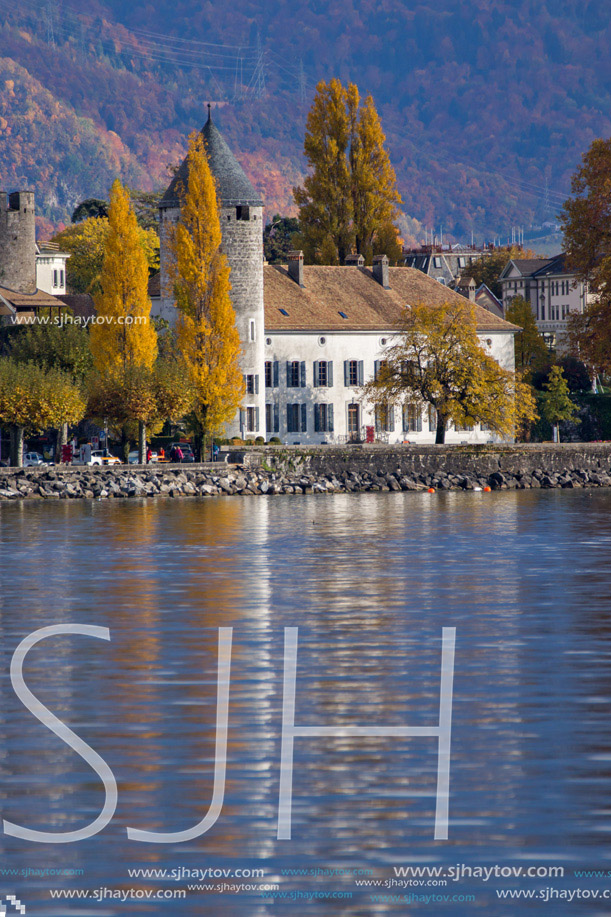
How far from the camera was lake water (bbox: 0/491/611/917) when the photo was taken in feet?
37.5

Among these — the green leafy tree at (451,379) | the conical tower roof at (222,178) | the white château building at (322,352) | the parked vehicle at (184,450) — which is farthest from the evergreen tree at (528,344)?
the parked vehicle at (184,450)

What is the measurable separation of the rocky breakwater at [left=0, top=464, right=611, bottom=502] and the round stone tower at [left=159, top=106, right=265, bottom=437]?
7657mm

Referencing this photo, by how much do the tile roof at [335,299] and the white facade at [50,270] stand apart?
2102 centimetres

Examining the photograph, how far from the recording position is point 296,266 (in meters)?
86.8

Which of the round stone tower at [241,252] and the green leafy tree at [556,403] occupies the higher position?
the round stone tower at [241,252]

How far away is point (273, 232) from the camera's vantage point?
12569cm

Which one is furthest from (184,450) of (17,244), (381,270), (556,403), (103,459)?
(556,403)

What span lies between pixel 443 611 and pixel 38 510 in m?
32.8

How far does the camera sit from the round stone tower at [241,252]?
78.4 meters

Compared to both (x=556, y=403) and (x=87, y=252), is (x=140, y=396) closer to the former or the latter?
(x=556, y=403)

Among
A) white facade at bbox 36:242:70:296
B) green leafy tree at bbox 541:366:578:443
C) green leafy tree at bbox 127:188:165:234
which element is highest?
green leafy tree at bbox 127:188:165:234

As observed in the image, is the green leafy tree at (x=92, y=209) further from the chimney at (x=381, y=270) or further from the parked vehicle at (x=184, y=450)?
the parked vehicle at (x=184, y=450)

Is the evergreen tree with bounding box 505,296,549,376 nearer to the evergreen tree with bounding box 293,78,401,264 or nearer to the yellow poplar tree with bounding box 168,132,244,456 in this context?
the evergreen tree with bounding box 293,78,401,264

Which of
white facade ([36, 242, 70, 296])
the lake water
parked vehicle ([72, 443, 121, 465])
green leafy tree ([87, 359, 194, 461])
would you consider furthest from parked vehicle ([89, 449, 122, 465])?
the lake water
